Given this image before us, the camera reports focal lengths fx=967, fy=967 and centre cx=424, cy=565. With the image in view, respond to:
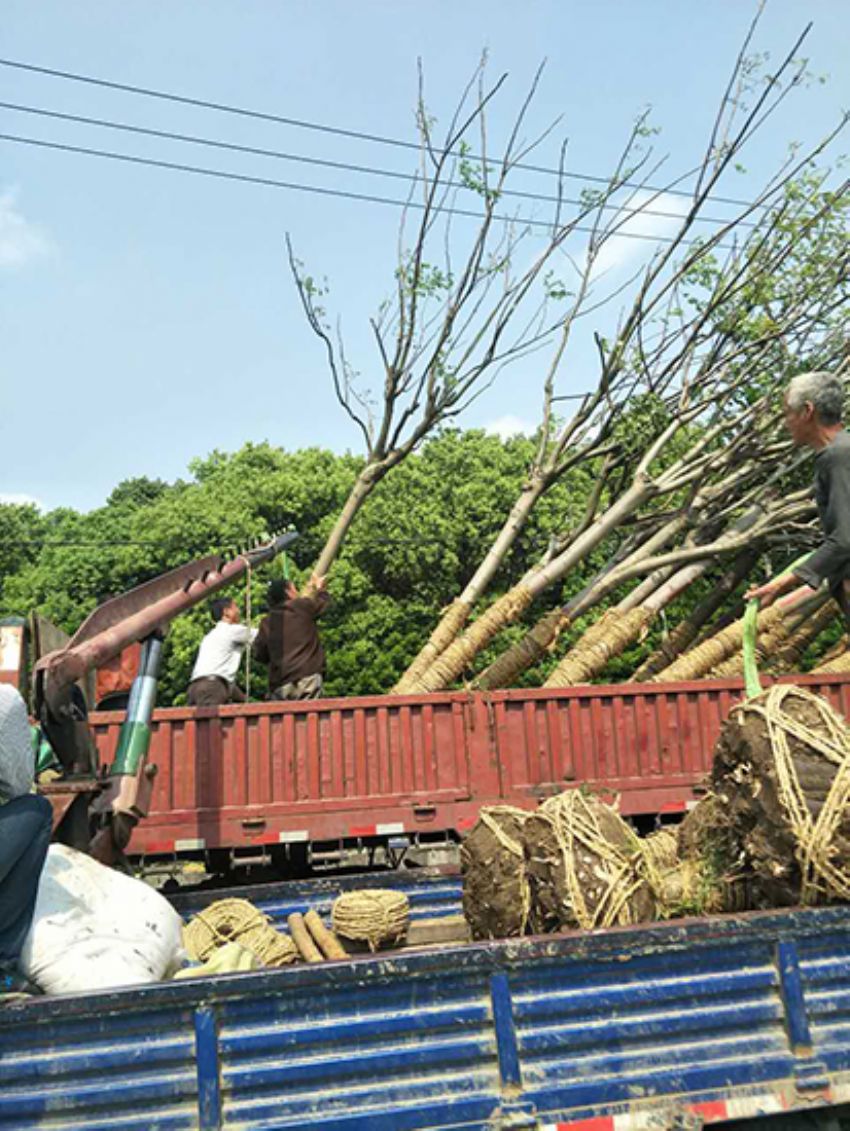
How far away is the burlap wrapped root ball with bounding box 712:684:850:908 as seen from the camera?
282 cm

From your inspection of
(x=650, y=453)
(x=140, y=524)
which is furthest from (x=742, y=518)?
(x=140, y=524)

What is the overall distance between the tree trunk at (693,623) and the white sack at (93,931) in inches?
304

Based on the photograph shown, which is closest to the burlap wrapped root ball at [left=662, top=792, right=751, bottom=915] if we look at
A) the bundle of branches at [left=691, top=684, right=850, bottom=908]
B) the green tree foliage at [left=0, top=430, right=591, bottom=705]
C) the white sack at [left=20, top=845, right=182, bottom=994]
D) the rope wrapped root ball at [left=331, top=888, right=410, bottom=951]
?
the bundle of branches at [left=691, top=684, right=850, bottom=908]

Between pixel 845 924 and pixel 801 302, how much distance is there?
9.12 metres

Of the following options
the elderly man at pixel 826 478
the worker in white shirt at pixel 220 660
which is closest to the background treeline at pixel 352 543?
the worker in white shirt at pixel 220 660

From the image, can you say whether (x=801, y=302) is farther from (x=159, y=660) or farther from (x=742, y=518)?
(x=159, y=660)

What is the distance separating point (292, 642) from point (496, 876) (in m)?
4.91

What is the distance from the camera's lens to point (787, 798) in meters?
2.86

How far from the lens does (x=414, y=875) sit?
14.5 feet

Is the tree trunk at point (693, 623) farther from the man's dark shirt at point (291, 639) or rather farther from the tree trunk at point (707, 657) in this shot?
the man's dark shirt at point (291, 639)

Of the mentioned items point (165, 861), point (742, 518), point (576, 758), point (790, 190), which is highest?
point (790, 190)

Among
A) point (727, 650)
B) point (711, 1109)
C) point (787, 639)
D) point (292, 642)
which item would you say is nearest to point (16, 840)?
point (711, 1109)

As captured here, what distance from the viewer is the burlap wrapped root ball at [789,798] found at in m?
2.82

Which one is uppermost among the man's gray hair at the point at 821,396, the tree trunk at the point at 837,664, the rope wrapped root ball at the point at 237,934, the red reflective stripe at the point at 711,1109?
the man's gray hair at the point at 821,396
